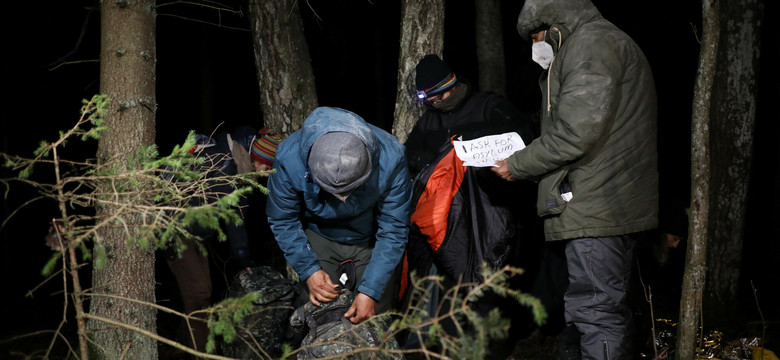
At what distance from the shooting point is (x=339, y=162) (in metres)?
2.88

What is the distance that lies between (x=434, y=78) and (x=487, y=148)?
755 mm

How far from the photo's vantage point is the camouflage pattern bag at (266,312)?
359 centimetres

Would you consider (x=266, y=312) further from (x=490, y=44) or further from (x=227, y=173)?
(x=490, y=44)

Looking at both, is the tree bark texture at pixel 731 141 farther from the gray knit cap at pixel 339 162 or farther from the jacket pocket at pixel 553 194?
the gray knit cap at pixel 339 162

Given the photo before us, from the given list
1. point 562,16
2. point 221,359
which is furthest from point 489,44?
point 221,359

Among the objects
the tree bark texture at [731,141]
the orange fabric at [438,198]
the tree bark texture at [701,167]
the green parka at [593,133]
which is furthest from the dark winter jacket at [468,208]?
the tree bark texture at [731,141]

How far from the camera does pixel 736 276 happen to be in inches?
179

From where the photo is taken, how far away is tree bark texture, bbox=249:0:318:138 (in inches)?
196

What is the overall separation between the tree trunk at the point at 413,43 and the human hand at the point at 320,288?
1.67 meters

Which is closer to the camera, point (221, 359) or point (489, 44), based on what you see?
point (221, 359)

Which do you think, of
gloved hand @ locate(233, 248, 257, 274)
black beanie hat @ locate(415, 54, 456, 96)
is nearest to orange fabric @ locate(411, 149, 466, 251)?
black beanie hat @ locate(415, 54, 456, 96)

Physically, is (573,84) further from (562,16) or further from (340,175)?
(340,175)

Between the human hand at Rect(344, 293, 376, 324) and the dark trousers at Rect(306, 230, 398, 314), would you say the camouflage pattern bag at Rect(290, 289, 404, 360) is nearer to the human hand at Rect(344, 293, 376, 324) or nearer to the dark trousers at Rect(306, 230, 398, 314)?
the human hand at Rect(344, 293, 376, 324)

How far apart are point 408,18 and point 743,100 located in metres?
2.60
